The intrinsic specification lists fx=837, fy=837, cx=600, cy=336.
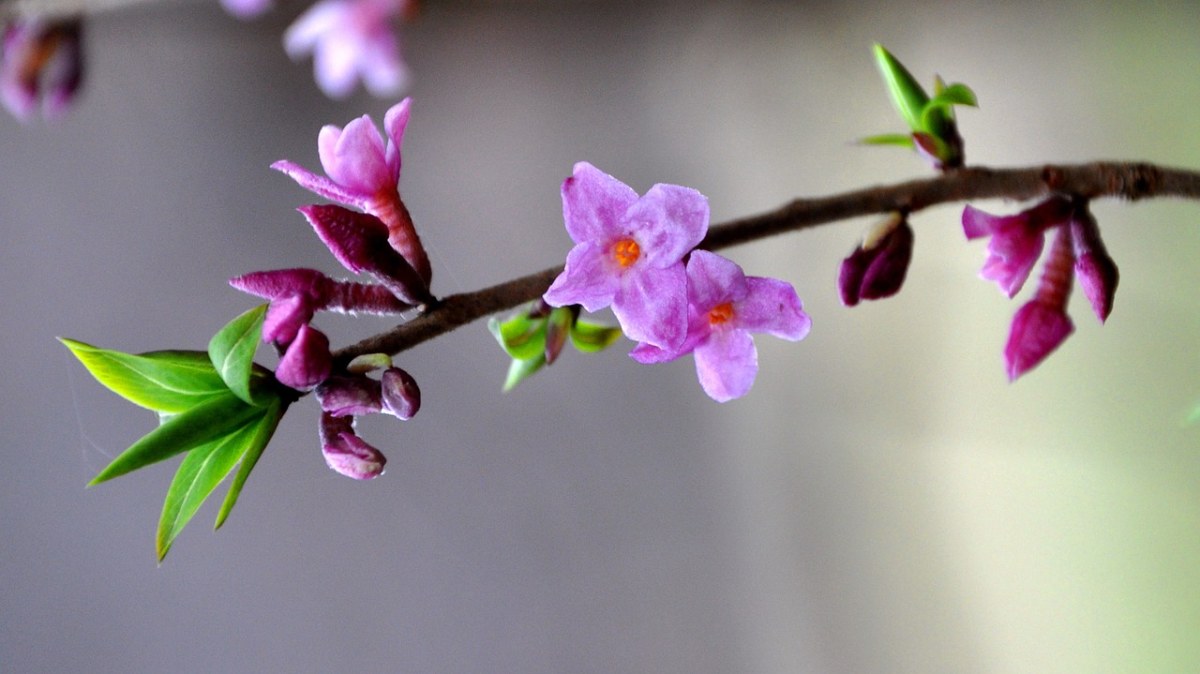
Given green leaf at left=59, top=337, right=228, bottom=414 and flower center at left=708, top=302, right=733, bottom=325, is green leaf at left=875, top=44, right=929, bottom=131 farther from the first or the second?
green leaf at left=59, top=337, right=228, bottom=414

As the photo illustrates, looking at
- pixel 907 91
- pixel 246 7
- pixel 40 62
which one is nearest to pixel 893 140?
pixel 907 91

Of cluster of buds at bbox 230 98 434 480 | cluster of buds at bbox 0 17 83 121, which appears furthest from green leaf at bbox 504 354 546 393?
cluster of buds at bbox 0 17 83 121

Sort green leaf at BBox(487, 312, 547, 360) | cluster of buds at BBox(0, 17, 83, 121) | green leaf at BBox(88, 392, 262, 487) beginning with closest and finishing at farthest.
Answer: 1. green leaf at BBox(88, 392, 262, 487)
2. green leaf at BBox(487, 312, 547, 360)
3. cluster of buds at BBox(0, 17, 83, 121)

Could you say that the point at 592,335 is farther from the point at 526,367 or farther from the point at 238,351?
the point at 238,351

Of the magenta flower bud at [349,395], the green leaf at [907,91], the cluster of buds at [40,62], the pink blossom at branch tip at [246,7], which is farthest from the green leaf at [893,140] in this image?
the pink blossom at branch tip at [246,7]

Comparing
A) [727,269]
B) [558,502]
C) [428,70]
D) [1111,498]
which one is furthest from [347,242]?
[428,70]

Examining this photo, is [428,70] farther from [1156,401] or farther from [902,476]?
[1156,401]
